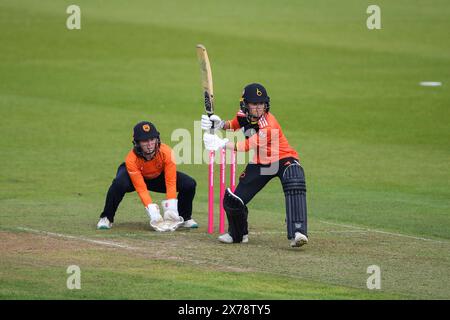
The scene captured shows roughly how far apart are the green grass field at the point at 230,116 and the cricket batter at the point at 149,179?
0.31 meters

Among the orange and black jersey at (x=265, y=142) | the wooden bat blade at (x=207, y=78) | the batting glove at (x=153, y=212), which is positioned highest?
the wooden bat blade at (x=207, y=78)

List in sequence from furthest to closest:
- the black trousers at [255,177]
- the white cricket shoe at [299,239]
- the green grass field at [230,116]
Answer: the black trousers at [255,177]
the white cricket shoe at [299,239]
the green grass field at [230,116]

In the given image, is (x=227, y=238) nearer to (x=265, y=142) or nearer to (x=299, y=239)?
(x=299, y=239)

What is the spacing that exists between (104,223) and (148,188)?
0.76m

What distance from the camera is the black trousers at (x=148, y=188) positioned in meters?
13.5

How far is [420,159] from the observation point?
68.2 ft

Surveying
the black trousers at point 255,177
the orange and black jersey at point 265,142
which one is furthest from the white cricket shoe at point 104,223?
the orange and black jersey at point 265,142

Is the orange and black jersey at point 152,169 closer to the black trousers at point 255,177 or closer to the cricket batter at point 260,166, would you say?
the cricket batter at point 260,166

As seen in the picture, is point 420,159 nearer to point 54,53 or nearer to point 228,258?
point 228,258

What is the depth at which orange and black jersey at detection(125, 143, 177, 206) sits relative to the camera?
13.3 metres

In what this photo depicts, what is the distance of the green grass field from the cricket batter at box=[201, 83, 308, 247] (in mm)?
331

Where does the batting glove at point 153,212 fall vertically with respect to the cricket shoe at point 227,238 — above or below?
above

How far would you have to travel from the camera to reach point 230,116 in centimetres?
2498

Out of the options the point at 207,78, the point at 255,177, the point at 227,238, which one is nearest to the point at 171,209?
the point at 227,238
